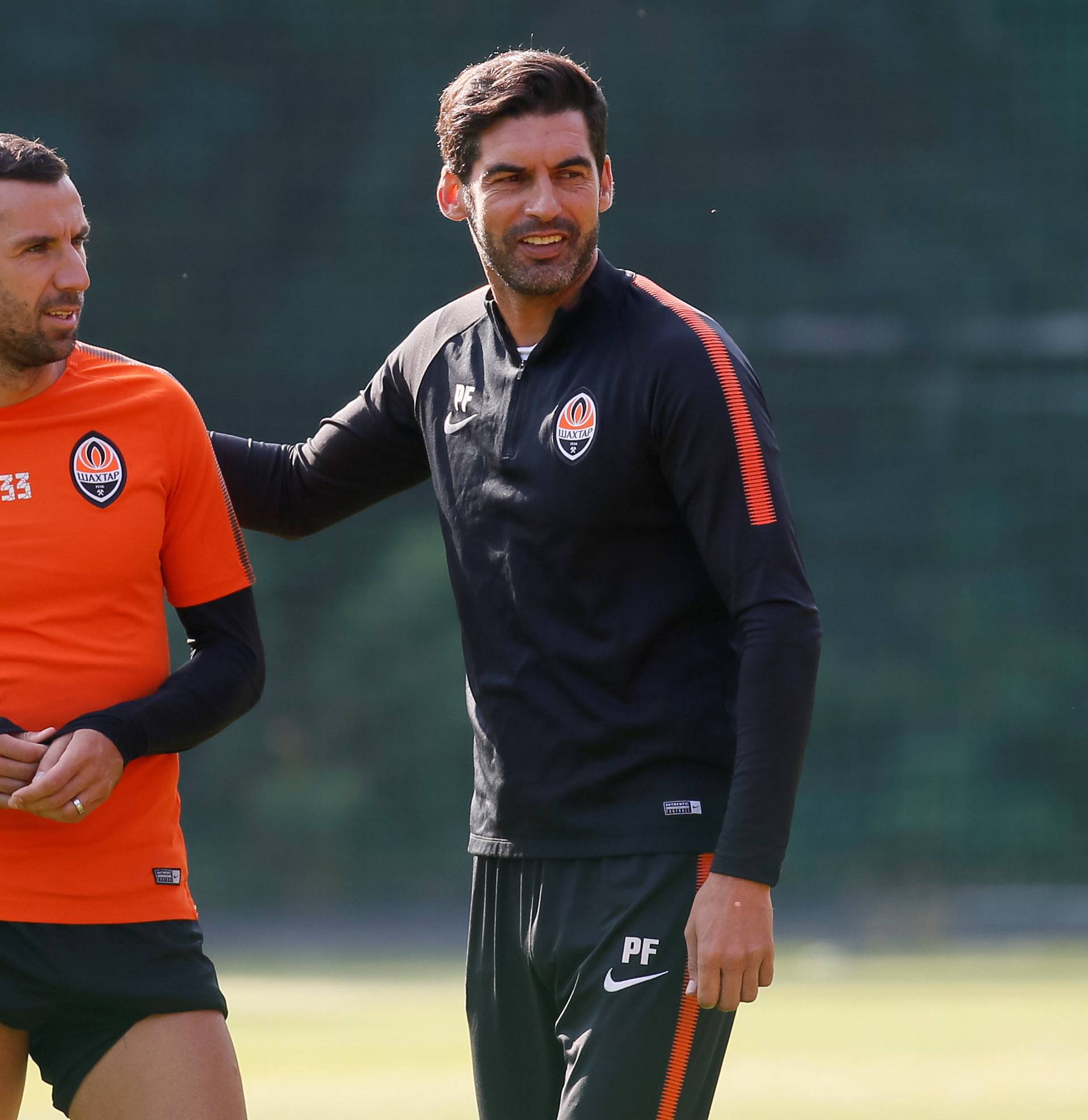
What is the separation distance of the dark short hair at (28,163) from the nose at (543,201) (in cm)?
59

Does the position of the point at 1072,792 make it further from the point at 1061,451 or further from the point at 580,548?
the point at 580,548

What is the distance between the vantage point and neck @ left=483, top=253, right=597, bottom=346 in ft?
9.27

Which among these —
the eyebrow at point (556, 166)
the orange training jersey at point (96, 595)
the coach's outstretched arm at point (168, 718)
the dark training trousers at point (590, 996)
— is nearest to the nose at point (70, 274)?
the orange training jersey at point (96, 595)

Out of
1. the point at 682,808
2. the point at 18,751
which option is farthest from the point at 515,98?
the point at 18,751

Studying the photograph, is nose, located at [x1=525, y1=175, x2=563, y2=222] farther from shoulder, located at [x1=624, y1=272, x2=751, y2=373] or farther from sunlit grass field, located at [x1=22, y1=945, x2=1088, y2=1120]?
sunlit grass field, located at [x1=22, y1=945, x2=1088, y2=1120]

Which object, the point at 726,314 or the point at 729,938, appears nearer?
the point at 729,938

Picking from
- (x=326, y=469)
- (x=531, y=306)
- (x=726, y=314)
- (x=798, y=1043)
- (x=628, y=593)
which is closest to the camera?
(x=628, y=593)

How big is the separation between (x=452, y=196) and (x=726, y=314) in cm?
1051

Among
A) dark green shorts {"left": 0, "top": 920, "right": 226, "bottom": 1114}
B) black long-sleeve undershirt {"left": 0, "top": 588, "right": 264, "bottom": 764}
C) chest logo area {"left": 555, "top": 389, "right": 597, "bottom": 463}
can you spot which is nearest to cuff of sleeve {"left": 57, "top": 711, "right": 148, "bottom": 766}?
black long-sleeve undershirt {"left": 0, "top": 588, "right": 264, "bottom": 764}

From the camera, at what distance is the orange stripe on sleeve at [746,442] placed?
2615 mm

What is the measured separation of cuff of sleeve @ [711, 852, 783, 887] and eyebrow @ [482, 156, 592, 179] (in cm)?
92

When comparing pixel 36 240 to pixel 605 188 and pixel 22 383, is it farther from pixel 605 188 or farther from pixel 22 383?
pixel 605 188

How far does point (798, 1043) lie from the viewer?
719 centimetres

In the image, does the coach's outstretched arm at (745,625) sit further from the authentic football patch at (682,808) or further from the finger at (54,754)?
the finger at (54,754)
